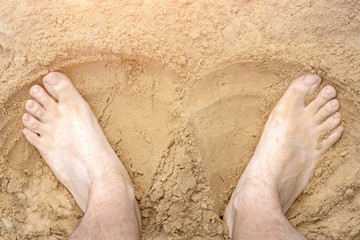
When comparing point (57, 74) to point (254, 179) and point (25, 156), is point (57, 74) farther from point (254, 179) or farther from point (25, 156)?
point (254, 179)

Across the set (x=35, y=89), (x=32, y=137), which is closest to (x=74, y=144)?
(x=32, y=137)

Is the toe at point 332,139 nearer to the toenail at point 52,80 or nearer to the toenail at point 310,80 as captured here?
the toenail at point 310,80

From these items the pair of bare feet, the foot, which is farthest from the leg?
the foot

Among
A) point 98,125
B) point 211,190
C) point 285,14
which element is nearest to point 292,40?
point 285,14

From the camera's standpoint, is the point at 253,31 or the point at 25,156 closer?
the point at 253,31

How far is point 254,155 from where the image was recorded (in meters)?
1.82

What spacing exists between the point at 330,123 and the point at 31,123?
1.56 meters

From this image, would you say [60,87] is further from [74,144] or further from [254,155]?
[254,155]

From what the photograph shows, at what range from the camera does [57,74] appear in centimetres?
174

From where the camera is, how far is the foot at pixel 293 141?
1742 millimetres

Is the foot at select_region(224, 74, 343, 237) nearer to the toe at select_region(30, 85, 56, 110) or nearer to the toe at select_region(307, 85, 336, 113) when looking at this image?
the toe at select_region(307, 85, 336, 113)

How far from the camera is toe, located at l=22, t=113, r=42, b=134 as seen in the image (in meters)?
1.79

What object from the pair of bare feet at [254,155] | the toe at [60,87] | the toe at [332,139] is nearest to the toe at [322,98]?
the pair of bare feet at [254,155]

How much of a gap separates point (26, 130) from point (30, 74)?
0.99 feet
